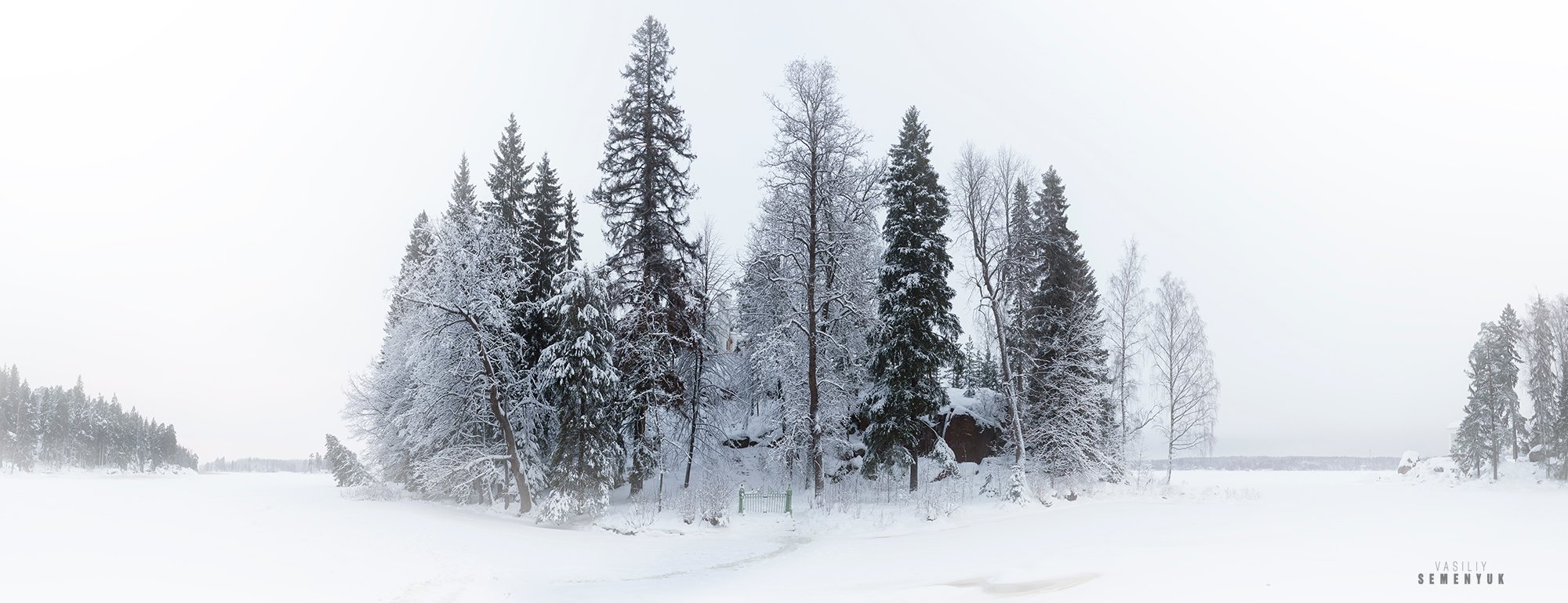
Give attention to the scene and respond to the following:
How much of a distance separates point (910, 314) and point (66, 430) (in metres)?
116

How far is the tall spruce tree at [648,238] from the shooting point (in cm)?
2644

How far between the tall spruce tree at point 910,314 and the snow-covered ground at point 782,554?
12.1ft

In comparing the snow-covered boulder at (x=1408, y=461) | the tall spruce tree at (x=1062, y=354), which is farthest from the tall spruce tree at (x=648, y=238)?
the snow-covered boulder at (x=1408, y=461)

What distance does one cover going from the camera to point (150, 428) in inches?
4154

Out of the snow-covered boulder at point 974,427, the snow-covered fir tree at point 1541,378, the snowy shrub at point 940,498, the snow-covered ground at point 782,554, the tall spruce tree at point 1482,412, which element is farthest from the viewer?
the tall spruce tree at point 1482,412

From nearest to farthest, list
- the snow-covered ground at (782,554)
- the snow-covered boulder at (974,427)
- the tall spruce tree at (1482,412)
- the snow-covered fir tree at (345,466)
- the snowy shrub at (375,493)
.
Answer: the snow-covered ground at (782,554) → the snowy shrub at (375,493) → the snow-covered boulder at (974,427) → the snow-covered fir tree at (345,466) → the tall spruce tree at (1482,412)

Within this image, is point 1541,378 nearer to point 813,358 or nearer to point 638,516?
point 813,358

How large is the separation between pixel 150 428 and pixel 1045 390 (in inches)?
5334

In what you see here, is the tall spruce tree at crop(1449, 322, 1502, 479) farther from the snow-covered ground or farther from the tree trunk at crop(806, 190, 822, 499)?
the tree trunk at crop(806, 190, 822, 499)

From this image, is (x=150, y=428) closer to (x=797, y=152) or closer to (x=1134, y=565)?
(x=797, y=152)

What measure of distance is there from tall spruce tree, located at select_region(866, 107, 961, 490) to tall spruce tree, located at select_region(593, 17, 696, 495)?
808 centimetres

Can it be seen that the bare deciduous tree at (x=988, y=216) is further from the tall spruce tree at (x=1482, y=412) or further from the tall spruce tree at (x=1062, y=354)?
the tall spruce tree at (x=1482, y=412)

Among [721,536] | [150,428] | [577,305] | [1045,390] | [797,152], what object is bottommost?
[150,428]

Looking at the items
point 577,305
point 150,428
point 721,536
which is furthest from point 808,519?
point 150,428
